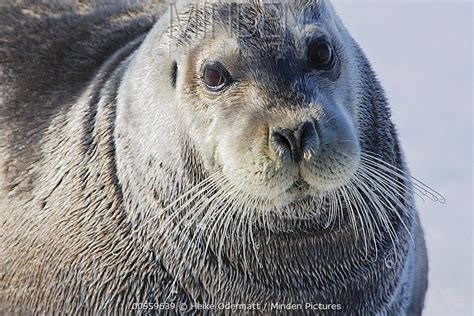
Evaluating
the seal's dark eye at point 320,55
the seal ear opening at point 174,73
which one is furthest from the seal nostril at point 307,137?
the seal ear opening at point 174,73

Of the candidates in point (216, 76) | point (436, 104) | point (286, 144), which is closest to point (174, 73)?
point (216, 76)

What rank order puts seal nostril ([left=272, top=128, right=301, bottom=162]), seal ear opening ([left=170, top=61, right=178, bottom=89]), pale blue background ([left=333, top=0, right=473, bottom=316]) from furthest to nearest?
1. pale blue background ([left=333, top=0, right=473, bottom=316])
2. seal ear opening ([left=170, top=61, right=178, bottom=89])
3. seal nostril ([left=272, top=128, right=301, bottom=162])

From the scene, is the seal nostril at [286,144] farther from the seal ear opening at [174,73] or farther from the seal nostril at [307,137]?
the seal ear opening at [174,73]

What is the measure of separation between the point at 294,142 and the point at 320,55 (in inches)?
16.8

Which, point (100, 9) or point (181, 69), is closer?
point (181, 69)

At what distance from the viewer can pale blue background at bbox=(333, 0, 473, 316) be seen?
516 cm

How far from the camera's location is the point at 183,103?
359cm

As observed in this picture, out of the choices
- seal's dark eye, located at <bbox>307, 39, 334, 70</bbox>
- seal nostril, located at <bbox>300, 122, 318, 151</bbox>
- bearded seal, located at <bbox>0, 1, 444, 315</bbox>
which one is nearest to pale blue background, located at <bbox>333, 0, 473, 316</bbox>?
bearded seal, located at <bbox>0, 1, 444, 315</bbox>

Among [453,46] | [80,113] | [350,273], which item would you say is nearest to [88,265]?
[80,113]

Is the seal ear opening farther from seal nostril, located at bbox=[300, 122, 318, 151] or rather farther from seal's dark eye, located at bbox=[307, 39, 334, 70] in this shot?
seal nostril, located at bbox=[300, 122, 318, 151]

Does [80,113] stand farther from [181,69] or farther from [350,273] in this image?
[350,273]

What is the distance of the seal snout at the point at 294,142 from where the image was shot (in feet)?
10.5

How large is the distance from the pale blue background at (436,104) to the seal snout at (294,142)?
190cm

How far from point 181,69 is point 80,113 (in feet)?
2.15
